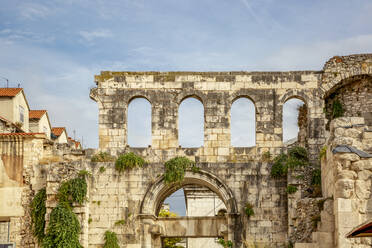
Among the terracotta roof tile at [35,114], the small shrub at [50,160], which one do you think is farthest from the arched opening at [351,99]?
the terracotta roof tile at [35,114]

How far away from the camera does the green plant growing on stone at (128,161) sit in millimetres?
23641

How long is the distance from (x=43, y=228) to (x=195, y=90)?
7.66 meters

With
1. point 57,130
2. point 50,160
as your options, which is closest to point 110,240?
point 50,160

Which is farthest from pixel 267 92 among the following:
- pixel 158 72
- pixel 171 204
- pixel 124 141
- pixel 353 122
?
pixel 171 204

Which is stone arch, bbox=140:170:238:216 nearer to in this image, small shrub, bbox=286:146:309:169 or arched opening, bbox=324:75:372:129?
small shrub, bbox=286:146:309:169

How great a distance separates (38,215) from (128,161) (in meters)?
3.98

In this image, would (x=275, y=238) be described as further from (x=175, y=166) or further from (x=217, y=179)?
A: (x=175, y=166)

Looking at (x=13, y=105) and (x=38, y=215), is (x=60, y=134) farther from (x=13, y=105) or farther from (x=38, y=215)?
(x=38, y=215)

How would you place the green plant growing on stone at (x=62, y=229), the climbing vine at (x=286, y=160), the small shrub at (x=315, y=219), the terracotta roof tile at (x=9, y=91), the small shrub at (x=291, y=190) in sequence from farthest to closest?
the terracotta roof tile at (x=9, y=91), the climbing vine at (x=286, y=160), the small shrub at (x=291, y=190), the green plant growing on stone at (x=62, y=229), the small shrub at (x=315, y=219)

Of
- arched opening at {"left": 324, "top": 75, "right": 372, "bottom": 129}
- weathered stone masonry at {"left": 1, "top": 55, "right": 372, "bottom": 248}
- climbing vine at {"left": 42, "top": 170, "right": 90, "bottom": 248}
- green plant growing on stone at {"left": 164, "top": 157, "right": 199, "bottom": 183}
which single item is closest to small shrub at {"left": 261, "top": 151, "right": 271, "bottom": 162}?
weathered stone masonry at {"left": 1, "top": 55, "right": 372, "bottom": 248}

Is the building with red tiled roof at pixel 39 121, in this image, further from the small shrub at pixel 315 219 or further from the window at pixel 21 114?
the small shrub at pixel 315 219

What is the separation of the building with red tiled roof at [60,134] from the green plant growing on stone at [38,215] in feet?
43.5

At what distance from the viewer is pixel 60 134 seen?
38062mm

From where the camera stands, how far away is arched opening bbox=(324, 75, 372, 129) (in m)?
25.5
